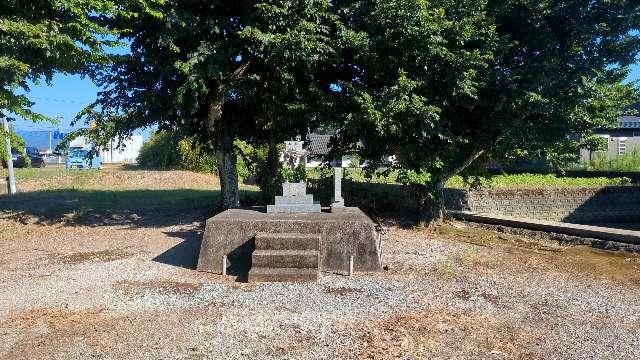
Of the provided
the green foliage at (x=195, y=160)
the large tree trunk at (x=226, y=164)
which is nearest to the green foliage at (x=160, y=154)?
the green foliage at (x=195, y=160)

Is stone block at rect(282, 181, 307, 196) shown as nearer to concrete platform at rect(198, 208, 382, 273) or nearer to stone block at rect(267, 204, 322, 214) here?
stone block at rect(267, 204, 322, 214)

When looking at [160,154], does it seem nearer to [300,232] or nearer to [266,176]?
[266,176]

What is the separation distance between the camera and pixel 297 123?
1376 cm

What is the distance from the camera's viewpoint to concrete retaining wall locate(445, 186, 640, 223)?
604 inches

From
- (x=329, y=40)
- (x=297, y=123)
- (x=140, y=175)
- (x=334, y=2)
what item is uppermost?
(x=334, y=2)

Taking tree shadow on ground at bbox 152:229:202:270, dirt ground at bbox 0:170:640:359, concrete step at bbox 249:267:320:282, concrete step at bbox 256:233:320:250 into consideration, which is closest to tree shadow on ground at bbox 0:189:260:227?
dirt ground at bbox 0:170:640:359

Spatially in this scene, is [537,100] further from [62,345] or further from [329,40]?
[62,345]

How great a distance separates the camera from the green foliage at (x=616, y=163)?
898 inches

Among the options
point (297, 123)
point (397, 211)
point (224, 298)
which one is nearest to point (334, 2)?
point (297, 123)

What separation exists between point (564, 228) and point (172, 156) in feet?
77.1

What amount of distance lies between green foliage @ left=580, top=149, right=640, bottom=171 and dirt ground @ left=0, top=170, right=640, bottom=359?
1471cm

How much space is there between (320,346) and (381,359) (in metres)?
0.71

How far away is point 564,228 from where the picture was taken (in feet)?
38.9

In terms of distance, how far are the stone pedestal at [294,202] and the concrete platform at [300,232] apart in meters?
0.78
